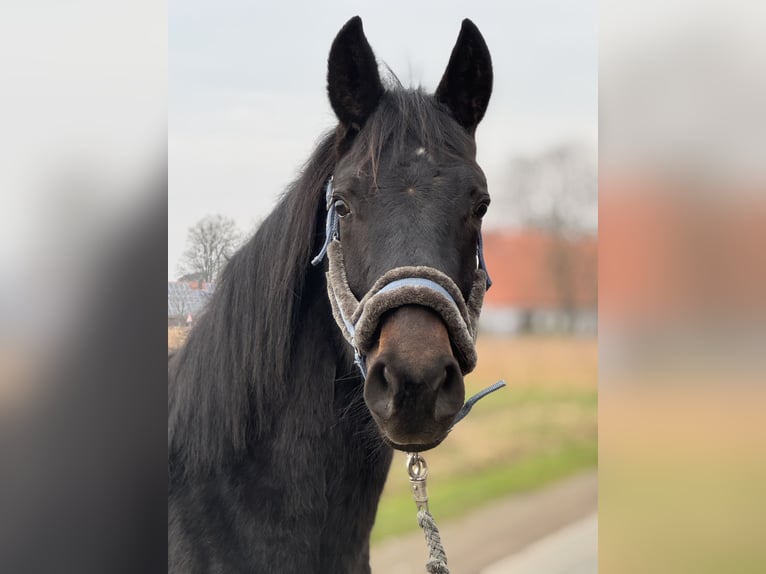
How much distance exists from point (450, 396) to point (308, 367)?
64cm

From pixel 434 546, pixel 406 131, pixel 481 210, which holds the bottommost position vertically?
pixel 434 546

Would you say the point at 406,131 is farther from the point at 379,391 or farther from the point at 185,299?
the point at 185,299

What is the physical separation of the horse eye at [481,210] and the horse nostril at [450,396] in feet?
1.83

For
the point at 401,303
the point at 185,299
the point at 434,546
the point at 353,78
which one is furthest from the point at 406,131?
the point at 434,546

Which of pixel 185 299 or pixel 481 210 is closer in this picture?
pixel 481 210

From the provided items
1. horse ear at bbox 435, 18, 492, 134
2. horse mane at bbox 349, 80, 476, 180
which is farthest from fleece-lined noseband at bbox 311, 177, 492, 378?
horse ear at bbox 435, 18, 492, 134

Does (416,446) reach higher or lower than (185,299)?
lower

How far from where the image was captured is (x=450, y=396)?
1.52 metres

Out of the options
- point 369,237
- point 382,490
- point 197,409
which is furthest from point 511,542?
point 369,237

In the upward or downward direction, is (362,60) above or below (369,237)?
above

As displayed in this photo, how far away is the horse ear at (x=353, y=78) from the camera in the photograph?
1.94 metres
